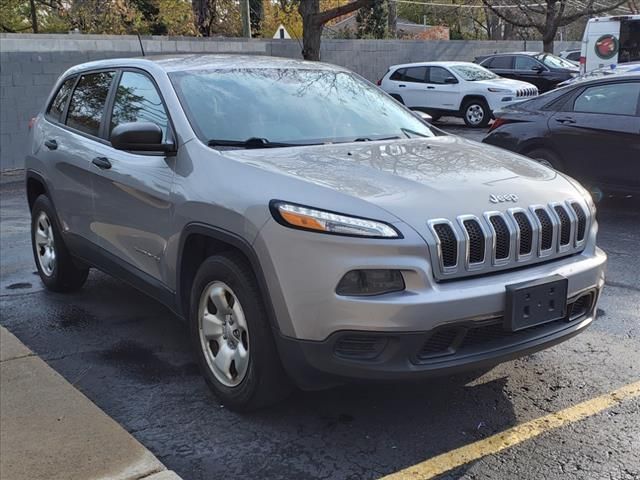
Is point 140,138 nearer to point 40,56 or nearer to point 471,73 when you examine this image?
point 40,56

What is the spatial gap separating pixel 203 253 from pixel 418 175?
1231 mm

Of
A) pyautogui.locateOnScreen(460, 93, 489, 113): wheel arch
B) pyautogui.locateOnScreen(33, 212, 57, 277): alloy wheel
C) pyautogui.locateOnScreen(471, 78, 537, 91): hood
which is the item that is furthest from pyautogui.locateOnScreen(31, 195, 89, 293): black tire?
pyautogui.locateOnScreen(471, 78, 537, 91): hood

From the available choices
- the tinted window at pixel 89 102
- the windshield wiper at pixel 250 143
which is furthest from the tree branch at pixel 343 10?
the windshield wiper at pixel 250 143

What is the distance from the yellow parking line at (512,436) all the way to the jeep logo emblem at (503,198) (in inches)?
43.1

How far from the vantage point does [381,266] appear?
121 inches

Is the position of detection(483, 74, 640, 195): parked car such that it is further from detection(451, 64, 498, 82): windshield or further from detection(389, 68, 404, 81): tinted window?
detection(389, 68, 404, 81): tinted window

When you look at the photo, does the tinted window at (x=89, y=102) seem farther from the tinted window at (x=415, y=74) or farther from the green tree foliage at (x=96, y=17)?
the green tree foliage at (x=96, y=17)

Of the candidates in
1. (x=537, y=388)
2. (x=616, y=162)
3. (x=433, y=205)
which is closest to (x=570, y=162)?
(x=616, y=162)

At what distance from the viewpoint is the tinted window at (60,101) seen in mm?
5734

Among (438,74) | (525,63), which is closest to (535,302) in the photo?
(438,74)

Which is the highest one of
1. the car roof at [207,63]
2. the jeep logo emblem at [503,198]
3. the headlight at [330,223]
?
the car roof at [207,63]

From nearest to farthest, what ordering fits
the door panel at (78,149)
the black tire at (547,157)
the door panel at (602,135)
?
the door panel at (78,149)
the door panel at (602,135)
the black tire at (547,157)

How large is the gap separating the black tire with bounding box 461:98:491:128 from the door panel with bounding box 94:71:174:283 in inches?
568

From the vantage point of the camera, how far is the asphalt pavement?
3268 millimetres
